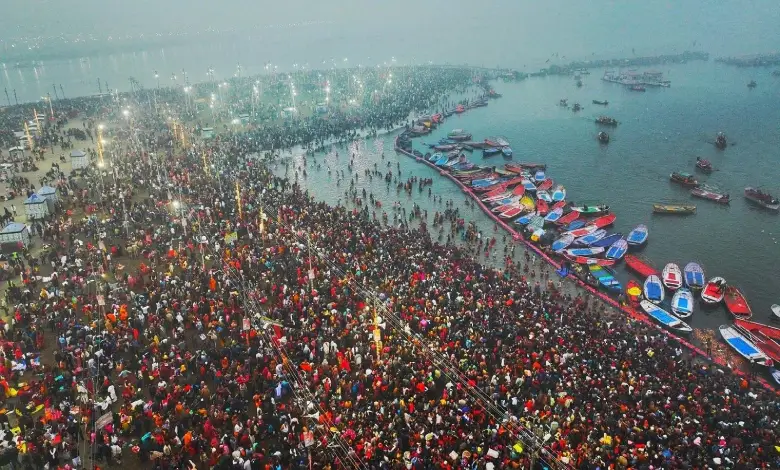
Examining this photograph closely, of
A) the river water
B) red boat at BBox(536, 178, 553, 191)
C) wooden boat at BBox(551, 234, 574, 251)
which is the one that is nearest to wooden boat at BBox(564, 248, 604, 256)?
wooden boat at BBox(551, 234, 574, 251)

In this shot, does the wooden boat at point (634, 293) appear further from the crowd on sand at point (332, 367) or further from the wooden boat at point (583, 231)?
the wooden boat at point (583, 231)

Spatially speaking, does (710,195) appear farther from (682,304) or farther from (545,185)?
(682,304)

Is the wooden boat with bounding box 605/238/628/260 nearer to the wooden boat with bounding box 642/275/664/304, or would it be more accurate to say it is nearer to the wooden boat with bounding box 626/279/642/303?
the wooden boat with bounding box 642/275/664/304

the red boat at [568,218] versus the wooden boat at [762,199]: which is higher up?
the wooden boat at [762,199]

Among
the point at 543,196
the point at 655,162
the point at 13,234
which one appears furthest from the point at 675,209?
the point at 13,234

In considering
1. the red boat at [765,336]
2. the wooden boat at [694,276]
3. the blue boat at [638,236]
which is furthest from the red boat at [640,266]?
the red boat at [765,336]

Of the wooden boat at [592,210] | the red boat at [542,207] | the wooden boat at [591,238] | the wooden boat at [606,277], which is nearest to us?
the wooden boat at [606,277]

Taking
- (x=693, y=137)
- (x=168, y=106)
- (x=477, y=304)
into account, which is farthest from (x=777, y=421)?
(x=168, y=106)
